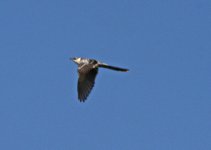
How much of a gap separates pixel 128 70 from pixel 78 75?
194 centimetres

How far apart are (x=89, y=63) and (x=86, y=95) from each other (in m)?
1.35

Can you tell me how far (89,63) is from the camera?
115 feet

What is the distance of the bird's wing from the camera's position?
34.7 meters

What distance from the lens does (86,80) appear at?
3488 centimetres

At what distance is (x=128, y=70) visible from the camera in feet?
115

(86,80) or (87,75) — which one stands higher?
(87,75)

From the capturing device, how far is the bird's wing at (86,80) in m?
34.7

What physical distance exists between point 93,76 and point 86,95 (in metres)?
0.83

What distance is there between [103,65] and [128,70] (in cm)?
98

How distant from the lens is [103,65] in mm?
35000

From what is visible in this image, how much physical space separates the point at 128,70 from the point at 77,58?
2.13 meters

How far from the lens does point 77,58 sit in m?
35.6

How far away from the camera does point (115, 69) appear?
115 ft

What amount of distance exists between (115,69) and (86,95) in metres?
1.58
